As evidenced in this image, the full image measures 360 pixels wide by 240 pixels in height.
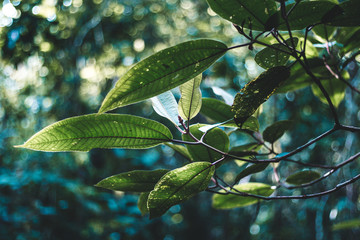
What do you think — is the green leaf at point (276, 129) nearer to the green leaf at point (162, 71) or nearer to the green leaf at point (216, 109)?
the green leaf at point (216, 109)

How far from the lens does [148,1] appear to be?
346 cm

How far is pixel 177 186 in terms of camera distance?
0.40 m

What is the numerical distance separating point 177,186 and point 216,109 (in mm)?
213

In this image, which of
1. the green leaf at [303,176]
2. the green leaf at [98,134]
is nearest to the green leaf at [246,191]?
the green leaf at [303,176]

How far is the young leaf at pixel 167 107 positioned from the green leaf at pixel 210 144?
0.14 ft

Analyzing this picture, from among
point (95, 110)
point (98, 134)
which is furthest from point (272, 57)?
point (95, 110)

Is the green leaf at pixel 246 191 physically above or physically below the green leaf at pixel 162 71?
Result: below

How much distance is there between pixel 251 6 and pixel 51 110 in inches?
126

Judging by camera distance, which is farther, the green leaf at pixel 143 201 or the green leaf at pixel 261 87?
the green leaf at pixel 143 201

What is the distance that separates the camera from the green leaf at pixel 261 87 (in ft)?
1.27

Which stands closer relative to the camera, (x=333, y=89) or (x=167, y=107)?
(x=167, y=107)

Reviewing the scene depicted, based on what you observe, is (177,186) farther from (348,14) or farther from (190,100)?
(348,14)

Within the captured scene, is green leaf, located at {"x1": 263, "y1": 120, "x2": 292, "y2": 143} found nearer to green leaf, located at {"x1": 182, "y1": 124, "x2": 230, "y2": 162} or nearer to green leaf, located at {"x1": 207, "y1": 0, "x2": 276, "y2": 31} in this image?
green leaf, located at {"x1": 182, "y1": 124, "x2": 230, "y2": 162}

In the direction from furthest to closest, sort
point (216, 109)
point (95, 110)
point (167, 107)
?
point (95, 110)
point (216, 109)
point (167, 107)
